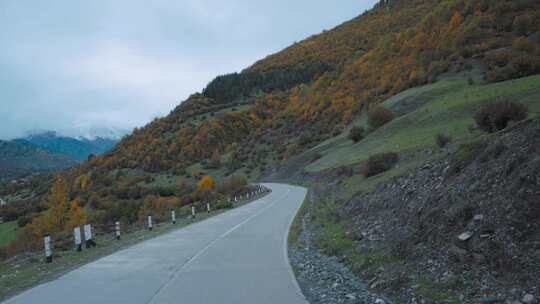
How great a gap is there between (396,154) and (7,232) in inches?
2247

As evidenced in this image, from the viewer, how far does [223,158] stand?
345 ft

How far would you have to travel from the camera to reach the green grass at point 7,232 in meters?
50.2

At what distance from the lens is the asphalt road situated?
6.58 meters

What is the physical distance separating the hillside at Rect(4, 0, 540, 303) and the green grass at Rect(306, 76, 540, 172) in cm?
23

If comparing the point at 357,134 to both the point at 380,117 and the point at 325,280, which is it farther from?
the point at 325,280

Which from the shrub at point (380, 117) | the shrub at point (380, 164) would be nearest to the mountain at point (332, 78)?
the shrub at point (380, 117)

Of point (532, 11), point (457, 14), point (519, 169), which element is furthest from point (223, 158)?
point (519, 169)

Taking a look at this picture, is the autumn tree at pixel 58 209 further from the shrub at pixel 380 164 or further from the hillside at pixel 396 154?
the shrub at pixel 380 164

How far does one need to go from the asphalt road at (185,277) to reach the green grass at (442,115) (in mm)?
15574

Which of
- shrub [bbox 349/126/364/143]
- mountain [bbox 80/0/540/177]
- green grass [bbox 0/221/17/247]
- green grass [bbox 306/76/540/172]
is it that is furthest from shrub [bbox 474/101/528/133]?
green grass [bbox 0/221/17/247]

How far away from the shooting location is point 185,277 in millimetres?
7984

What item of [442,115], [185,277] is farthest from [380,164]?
[185,277]

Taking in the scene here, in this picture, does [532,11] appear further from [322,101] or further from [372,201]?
[372,201]

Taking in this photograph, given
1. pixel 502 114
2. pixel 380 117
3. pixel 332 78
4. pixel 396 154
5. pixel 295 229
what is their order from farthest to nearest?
pixel 332 78 → pixel 380 117 → pixel 396 154 → pixel 502 114 → pixel 295 229
